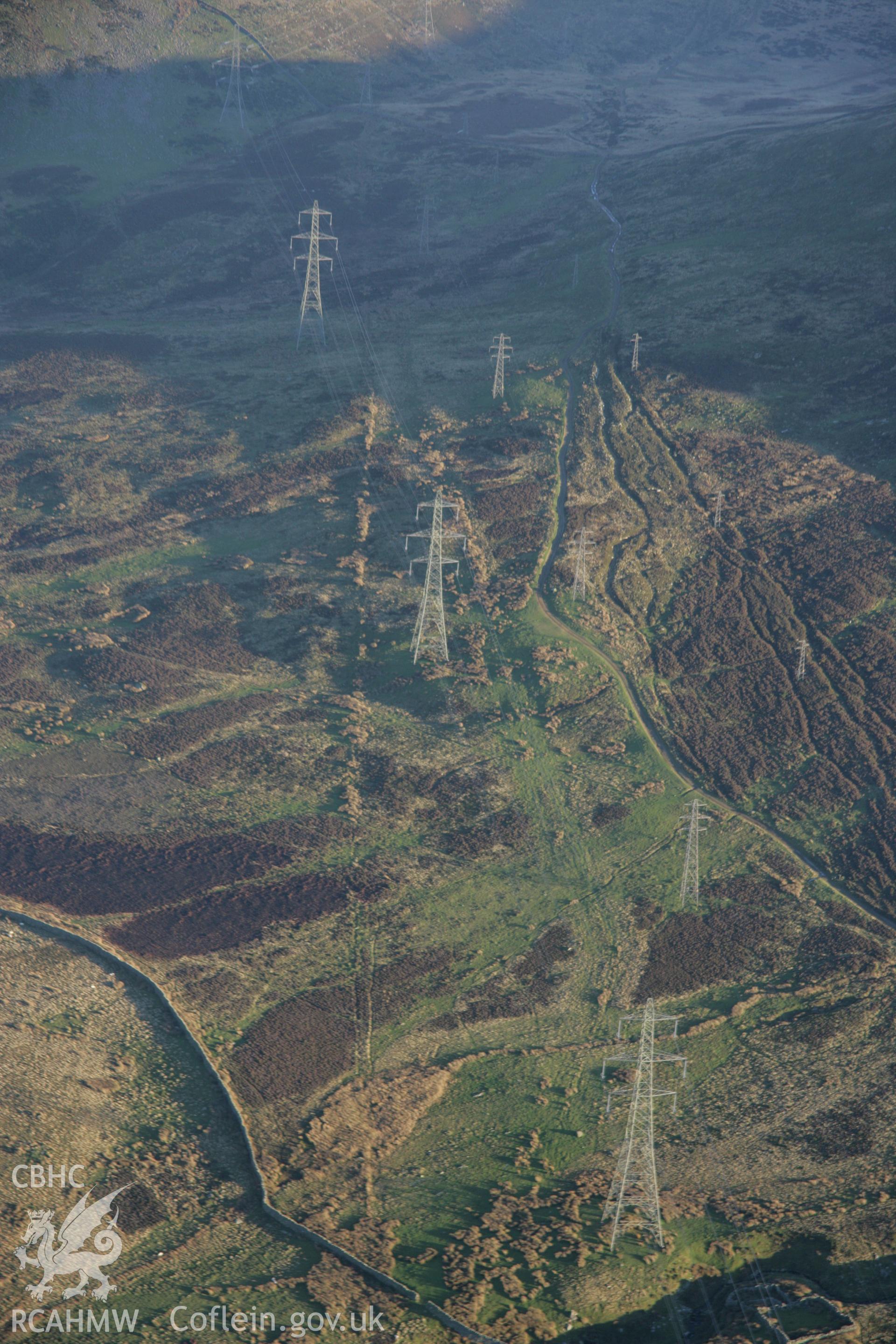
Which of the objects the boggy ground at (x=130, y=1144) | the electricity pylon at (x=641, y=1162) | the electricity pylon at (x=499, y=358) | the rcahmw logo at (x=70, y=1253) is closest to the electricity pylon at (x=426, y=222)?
the electricity pylon at (x=499, y=358)

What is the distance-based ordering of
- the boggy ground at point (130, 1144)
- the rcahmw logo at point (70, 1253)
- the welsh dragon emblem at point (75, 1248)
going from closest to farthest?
the rcahmw logo at point (70, 1253) < the welsh dragon emblem at point (75, 1248) < the boggy ground at point (130, 1144)

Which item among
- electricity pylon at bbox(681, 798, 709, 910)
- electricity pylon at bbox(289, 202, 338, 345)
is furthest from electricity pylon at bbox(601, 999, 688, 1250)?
electricity pylon at bbox(289, 202, 338, 345)

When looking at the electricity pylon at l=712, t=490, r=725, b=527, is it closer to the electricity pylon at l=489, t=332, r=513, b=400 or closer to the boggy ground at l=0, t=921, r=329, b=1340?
the electricity pylon at l=489, t=332, r=513, b=400

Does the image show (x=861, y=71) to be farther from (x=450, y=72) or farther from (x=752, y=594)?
(x=752, y=594)

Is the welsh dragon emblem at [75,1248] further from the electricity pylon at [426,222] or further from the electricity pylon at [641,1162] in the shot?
the electricity pylon at [426,222]

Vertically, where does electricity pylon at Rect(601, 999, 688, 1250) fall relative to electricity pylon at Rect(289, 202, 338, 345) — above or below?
below

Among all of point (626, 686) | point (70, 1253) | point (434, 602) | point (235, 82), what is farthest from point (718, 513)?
point (235, 82)
